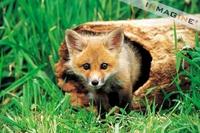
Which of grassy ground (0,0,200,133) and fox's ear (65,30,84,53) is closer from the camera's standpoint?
grassy ground (0,0,200,133)

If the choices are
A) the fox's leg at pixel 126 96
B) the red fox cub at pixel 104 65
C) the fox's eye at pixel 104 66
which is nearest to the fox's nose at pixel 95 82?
the red fox cub at pixel 104 65

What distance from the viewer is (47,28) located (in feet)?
20.6

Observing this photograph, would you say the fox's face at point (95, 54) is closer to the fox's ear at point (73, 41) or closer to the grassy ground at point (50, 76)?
the fox's ear at point (73, 41)

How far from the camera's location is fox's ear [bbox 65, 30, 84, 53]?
5355 mm

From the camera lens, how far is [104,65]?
5.31 metres

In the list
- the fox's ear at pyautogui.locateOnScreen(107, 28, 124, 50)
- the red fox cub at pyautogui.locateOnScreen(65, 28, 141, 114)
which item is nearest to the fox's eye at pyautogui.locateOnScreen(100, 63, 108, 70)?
the red fox cub at pyautogui.locateOnScreen(65, 28, 141, 114)

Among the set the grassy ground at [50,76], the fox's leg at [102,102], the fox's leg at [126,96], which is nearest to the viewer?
the grassy ground at [50,76]

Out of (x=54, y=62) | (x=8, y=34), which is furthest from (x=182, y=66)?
(x=8, y=34)

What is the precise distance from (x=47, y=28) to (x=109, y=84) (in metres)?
1.17

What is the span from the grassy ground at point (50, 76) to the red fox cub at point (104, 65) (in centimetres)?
29

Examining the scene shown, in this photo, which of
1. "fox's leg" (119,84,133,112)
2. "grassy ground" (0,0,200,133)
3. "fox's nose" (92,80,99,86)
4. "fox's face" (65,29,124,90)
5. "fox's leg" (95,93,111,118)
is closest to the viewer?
"grassy ground" (0,0,200,133)

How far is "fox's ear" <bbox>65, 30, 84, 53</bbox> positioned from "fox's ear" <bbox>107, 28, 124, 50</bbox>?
253 millimetres

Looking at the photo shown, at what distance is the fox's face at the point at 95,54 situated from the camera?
207 inches

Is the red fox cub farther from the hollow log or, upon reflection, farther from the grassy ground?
the grassy ground
